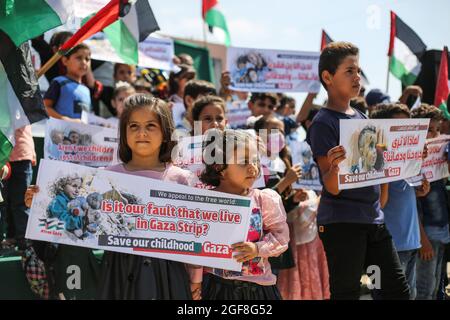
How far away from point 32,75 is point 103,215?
121 cm

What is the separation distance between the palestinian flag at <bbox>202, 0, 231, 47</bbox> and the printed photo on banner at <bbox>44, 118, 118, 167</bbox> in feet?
15.2

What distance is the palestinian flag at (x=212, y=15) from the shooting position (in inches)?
367

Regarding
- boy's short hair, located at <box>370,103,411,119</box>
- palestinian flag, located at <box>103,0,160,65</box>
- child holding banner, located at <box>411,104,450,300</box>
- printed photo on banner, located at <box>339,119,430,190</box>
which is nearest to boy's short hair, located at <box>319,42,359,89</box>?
printed photo on banner, located at <box>339,119,430,190</box>

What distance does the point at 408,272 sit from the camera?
16.4ft

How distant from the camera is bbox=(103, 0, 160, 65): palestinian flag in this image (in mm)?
5980

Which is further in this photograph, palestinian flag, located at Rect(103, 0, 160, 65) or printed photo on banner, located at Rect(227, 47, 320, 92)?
printed photo on banner, located at Rect(227, 47, 320, 92)

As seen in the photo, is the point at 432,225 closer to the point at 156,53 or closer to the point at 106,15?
the point at 106,15

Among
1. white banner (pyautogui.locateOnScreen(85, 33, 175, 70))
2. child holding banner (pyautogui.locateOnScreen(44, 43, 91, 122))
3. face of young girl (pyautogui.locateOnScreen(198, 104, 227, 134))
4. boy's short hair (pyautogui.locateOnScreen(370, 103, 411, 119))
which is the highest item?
white banner (pyautogui.locateOnScreen(85, 33, 175, 70))

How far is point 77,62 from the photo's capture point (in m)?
5.87

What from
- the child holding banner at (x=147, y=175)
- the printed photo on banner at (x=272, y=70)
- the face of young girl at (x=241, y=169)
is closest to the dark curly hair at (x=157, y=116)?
the child holding banner at (x=147, y=175)

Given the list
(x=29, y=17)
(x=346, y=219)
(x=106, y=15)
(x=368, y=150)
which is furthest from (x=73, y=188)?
(x=106, y=15)

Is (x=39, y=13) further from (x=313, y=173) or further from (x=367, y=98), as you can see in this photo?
(x=367, y=98)

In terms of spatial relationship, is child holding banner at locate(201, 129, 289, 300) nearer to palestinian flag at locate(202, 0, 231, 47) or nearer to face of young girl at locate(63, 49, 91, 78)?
face of young girl at locate(63, 49, 91, 78)

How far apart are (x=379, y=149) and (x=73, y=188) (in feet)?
6.12
